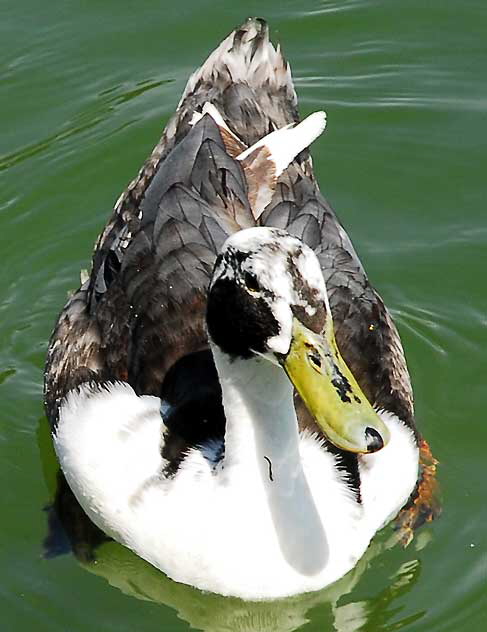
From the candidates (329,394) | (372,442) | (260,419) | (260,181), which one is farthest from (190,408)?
(260,181)

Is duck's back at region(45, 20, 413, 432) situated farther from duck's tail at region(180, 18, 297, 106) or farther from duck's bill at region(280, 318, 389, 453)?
duck's bill at region(280, 318, 389, 453)

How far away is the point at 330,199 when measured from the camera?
30.9 feet

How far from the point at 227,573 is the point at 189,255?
1.50m

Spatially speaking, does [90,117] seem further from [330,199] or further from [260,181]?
[260,181]

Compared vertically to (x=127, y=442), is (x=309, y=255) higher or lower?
higher

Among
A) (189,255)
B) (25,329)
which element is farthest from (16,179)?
(189,255)

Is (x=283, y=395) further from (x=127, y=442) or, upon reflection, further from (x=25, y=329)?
(x=25, y=329)

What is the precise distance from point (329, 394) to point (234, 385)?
59 centimetres

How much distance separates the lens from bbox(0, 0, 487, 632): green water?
22.5ft

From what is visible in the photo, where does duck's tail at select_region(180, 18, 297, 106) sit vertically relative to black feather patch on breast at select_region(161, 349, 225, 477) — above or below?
above

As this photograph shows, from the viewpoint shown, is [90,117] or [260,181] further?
[90,117]

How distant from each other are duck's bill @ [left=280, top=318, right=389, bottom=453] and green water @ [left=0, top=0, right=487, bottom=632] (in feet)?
4.73

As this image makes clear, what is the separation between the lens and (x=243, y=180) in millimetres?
7430

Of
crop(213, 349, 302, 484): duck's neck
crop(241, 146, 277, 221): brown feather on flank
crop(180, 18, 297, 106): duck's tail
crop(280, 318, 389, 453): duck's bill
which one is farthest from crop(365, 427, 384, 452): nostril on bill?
crop(180, 18, 297, 106): duck's tail
